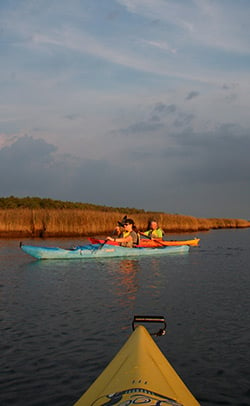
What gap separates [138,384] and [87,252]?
1228 centimetres

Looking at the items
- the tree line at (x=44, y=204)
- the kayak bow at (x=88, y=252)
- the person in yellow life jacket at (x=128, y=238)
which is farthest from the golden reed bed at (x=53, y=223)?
the tree line at (x=44, y=204)

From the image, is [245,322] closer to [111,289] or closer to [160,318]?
[160,318]

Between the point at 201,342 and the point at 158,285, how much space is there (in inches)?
184

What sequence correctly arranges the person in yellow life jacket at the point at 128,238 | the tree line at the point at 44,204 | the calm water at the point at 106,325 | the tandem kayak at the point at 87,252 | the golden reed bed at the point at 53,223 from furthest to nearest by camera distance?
the tree line at the point at 44,204
the golden reed bed at the point at 53,223
the person in yellow life jacket at the point at 128,238
the tandem kayak at the point at 87,252
the calm water at the point at 106,325

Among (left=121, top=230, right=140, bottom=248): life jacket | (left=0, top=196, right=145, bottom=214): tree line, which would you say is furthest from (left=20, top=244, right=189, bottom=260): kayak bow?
(left=0, top=196, right=145, bottom=214): tree line

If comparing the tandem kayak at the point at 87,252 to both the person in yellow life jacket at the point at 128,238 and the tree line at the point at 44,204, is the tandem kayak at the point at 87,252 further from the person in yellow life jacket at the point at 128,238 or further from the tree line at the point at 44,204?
the tree line at the point at 44,204

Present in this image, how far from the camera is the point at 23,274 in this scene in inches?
489

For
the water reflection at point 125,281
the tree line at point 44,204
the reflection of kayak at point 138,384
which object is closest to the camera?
the reflection of kayak at point 138,384

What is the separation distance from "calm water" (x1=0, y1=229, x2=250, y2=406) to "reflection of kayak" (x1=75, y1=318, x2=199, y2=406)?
888 mm

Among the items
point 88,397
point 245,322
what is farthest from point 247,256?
point 88,397

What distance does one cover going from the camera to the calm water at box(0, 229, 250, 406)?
190 inches

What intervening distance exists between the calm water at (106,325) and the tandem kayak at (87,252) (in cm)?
122

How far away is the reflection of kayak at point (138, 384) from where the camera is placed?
3.15m

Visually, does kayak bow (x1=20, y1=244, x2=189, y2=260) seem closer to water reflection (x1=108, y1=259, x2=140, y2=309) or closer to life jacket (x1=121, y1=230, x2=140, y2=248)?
life jacket (x1=121, y1=230, x2=140, y2=248)
